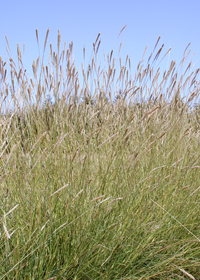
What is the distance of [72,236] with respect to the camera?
155 cm

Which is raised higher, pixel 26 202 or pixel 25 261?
pixel 26 202

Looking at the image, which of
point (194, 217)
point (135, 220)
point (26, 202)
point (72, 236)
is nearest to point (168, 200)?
point (194, 217)

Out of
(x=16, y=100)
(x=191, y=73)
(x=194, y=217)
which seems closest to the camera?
(x=194, y=217)

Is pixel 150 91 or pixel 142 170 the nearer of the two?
pixel 142 170

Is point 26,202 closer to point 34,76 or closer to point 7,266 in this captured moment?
point 7,266

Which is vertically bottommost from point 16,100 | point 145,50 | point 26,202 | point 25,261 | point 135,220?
point 25,261

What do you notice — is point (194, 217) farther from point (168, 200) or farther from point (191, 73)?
point (191, 73)

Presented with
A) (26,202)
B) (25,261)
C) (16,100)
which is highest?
(16,100)

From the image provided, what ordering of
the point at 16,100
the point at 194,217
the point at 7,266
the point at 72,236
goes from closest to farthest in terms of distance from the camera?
the point at 7,266 → the point at 72,236 → the point at 194,217 → the point at 16,100

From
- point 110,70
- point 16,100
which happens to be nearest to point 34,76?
point 16,100

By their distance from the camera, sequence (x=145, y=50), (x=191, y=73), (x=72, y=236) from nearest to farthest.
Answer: (x=72, y=236)
(x=145, y=50)
(x=191, y=73)

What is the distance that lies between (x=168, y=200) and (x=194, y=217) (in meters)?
0.23

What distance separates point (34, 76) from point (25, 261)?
4.81ft

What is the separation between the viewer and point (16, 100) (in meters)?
2.25
